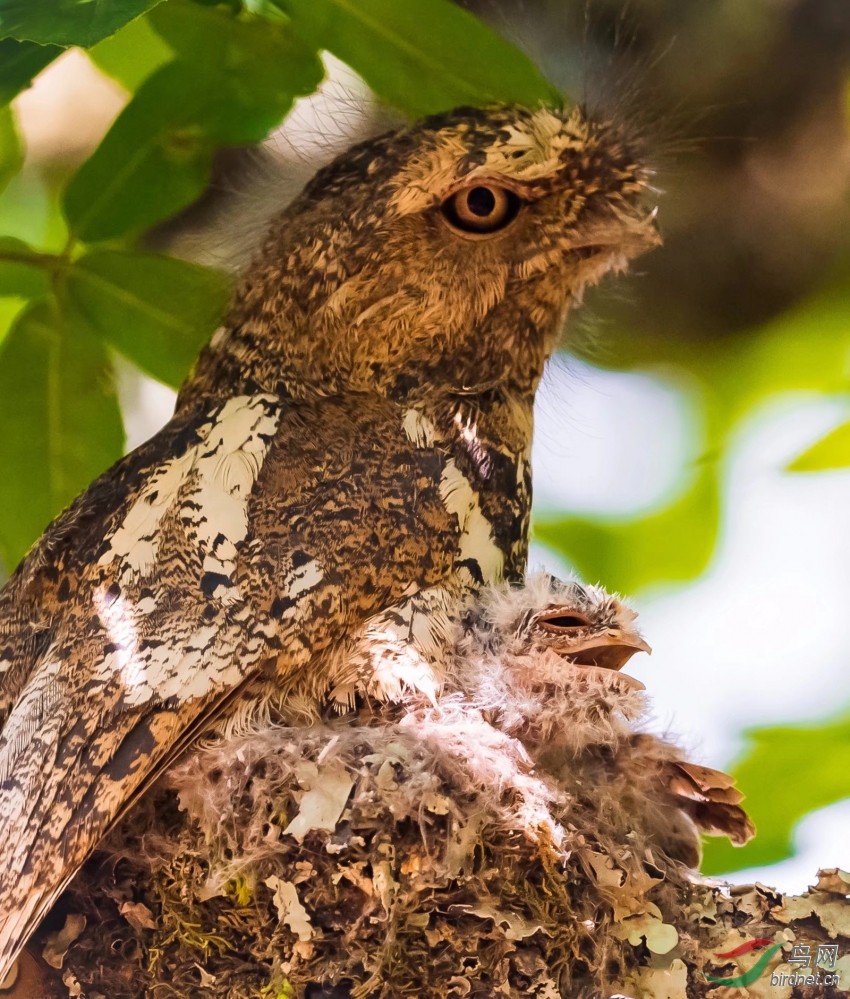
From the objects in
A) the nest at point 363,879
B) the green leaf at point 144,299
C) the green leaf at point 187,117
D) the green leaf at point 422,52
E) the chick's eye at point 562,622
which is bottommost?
the nest at point 363,879

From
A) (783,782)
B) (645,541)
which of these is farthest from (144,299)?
(783,782)

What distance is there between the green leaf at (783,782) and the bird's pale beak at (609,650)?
652 mm

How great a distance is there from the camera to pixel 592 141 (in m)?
1.55

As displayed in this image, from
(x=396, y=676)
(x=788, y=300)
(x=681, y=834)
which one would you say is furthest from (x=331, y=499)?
(x=788, y=300)

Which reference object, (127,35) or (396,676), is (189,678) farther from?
(127,35)

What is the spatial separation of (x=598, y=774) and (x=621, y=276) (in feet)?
2.89

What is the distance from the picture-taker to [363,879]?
1115 millimetres

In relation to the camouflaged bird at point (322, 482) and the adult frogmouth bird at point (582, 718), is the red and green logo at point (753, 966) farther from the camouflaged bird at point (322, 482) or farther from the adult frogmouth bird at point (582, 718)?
the camouflaged bird at point (322, 482)

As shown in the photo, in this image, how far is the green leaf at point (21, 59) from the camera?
4.79 feet

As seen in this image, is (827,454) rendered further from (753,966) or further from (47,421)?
(47,421)

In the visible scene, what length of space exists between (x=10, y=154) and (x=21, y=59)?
42 centimetres

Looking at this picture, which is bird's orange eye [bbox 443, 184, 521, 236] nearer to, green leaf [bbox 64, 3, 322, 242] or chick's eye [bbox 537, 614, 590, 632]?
green leaf [bbox 64, 3, 322, 242]

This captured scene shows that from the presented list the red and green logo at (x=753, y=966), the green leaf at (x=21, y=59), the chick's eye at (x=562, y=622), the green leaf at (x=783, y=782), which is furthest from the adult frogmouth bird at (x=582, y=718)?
the green leaf at (x=21, y=59)

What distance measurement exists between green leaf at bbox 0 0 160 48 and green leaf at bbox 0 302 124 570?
0.53 metres
